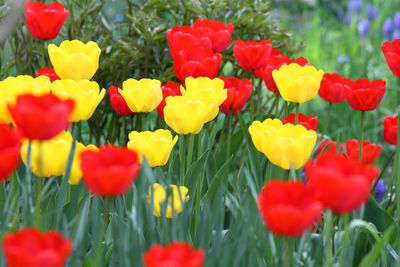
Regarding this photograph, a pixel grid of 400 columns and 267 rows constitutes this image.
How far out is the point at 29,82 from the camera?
148 cm

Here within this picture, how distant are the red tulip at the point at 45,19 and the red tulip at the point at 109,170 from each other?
1005mm

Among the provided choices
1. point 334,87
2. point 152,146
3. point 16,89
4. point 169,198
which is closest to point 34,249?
point 169,198

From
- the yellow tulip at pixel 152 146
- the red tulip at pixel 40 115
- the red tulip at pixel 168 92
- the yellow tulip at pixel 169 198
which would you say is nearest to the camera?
the red tulip at pixel 40 115

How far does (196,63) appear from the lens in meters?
1.69

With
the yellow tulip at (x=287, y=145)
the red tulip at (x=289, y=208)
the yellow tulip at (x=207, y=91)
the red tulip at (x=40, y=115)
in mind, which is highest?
the red tulip at (x=40, y=115)

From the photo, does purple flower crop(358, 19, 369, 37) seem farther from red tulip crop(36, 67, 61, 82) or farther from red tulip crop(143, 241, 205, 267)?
red tulip crop(143, 241, 205, 267)

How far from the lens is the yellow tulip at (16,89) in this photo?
54.4 inches

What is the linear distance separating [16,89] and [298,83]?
69cm

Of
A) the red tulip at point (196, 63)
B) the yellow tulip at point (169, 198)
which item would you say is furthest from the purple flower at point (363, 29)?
the yellow tulip at point (169, 198)

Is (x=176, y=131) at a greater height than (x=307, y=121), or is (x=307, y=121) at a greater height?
(x=176, y=131)

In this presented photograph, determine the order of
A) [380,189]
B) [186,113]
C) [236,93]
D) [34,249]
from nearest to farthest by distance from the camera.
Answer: [34,249] → [186,113] → [236,93] → [380,189]

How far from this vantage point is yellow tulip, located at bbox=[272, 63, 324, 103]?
1575 mm

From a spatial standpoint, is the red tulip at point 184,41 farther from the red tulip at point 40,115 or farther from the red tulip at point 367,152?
the red tulip at point 40,115

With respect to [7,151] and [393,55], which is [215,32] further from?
[7,151]
